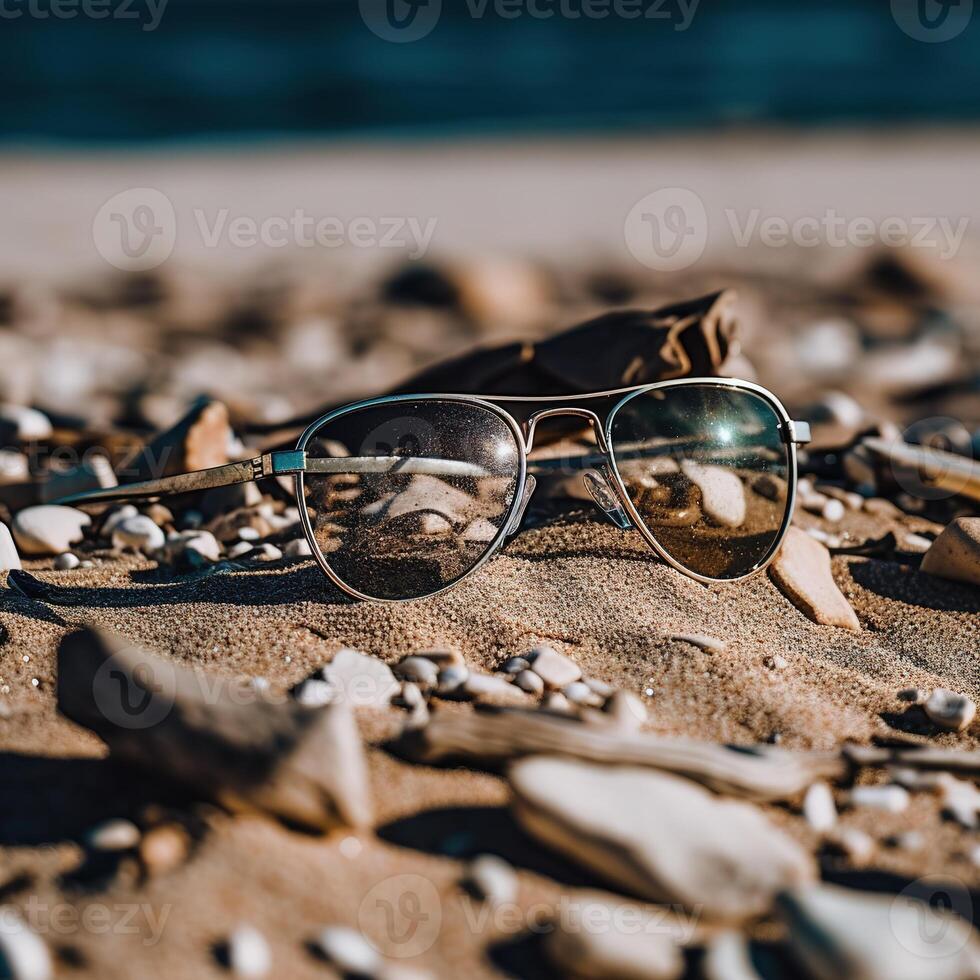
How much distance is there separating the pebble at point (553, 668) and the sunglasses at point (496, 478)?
34 centimetres

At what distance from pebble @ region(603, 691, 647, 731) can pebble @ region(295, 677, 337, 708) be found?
48cm

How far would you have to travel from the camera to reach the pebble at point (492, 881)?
1.20 m

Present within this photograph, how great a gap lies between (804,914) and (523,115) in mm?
9182

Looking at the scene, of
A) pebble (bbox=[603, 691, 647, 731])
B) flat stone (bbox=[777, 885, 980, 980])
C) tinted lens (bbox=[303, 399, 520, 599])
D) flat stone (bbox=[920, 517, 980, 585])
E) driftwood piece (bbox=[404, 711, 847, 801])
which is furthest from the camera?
flat stone (bbox=[920, 517, 980, 585])

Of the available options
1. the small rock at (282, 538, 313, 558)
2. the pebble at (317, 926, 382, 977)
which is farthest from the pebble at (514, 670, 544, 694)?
the small rock at (282, 538, 313, 558)

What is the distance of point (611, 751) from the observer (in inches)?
52.7

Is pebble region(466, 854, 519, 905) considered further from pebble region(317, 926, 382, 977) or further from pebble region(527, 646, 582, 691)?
pebble region(527, 646, 582, 691)

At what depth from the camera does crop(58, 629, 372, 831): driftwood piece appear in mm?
1233

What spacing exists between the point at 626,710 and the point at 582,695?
0.34ft

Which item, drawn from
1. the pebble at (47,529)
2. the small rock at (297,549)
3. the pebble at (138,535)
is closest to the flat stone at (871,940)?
the small rock at (297,549)

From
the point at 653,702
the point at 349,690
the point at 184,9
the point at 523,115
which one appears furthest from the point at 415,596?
the point at 184,9

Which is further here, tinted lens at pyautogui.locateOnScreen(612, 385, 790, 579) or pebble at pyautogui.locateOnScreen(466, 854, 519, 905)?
tinted lens at pyautogui.locateOnScreen(612, 385, 790, 579)

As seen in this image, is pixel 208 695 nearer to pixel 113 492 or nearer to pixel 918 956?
pixel 918 956

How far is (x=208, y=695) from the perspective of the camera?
4.43 feet
